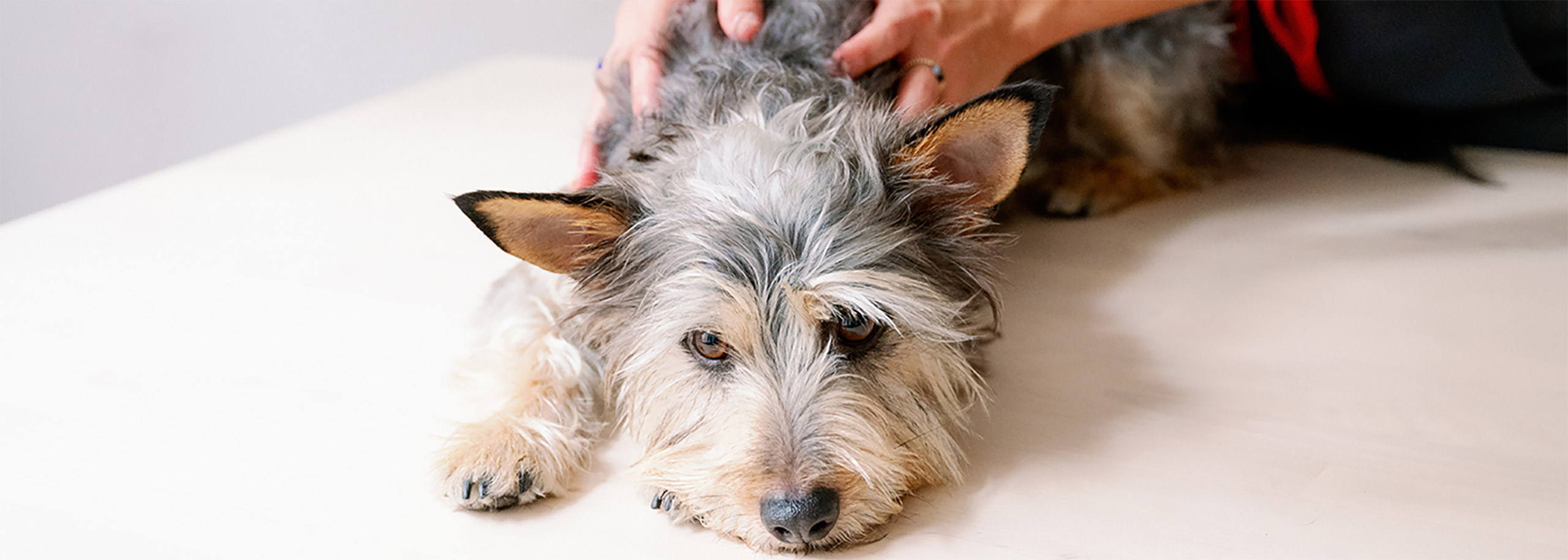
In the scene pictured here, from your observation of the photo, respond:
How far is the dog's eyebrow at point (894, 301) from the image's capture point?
1.39 m

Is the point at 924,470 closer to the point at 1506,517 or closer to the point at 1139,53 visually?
the point at 1506,517

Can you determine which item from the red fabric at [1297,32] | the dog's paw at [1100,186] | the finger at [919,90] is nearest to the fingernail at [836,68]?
the finger at [919,90]

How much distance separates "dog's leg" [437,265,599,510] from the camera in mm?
1471

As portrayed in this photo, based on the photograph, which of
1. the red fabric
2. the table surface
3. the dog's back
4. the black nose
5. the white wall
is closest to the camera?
the black nose

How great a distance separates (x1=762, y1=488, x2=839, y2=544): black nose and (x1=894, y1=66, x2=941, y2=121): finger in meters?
0.77

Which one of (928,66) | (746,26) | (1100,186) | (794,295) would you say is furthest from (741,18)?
(1100,186)

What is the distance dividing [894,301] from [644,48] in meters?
0.86

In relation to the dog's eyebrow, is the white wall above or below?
above

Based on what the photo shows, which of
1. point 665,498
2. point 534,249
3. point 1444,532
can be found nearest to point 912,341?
point 665,498

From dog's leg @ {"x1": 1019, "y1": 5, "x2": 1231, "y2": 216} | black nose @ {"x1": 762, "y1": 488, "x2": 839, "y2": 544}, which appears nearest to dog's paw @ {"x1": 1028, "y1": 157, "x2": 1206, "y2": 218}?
dog's leg @ {"x1": 1019, "y1": 5, "x2": 1231, "y2": 216}

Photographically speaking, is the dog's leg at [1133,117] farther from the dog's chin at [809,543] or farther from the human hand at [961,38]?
the dog's chin at [809,543]

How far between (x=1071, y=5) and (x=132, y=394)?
1.89 meters

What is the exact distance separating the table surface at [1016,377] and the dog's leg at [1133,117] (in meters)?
0.10

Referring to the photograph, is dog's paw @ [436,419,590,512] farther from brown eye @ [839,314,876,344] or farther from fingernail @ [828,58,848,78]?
fingernail @ [828,58,848,78]
